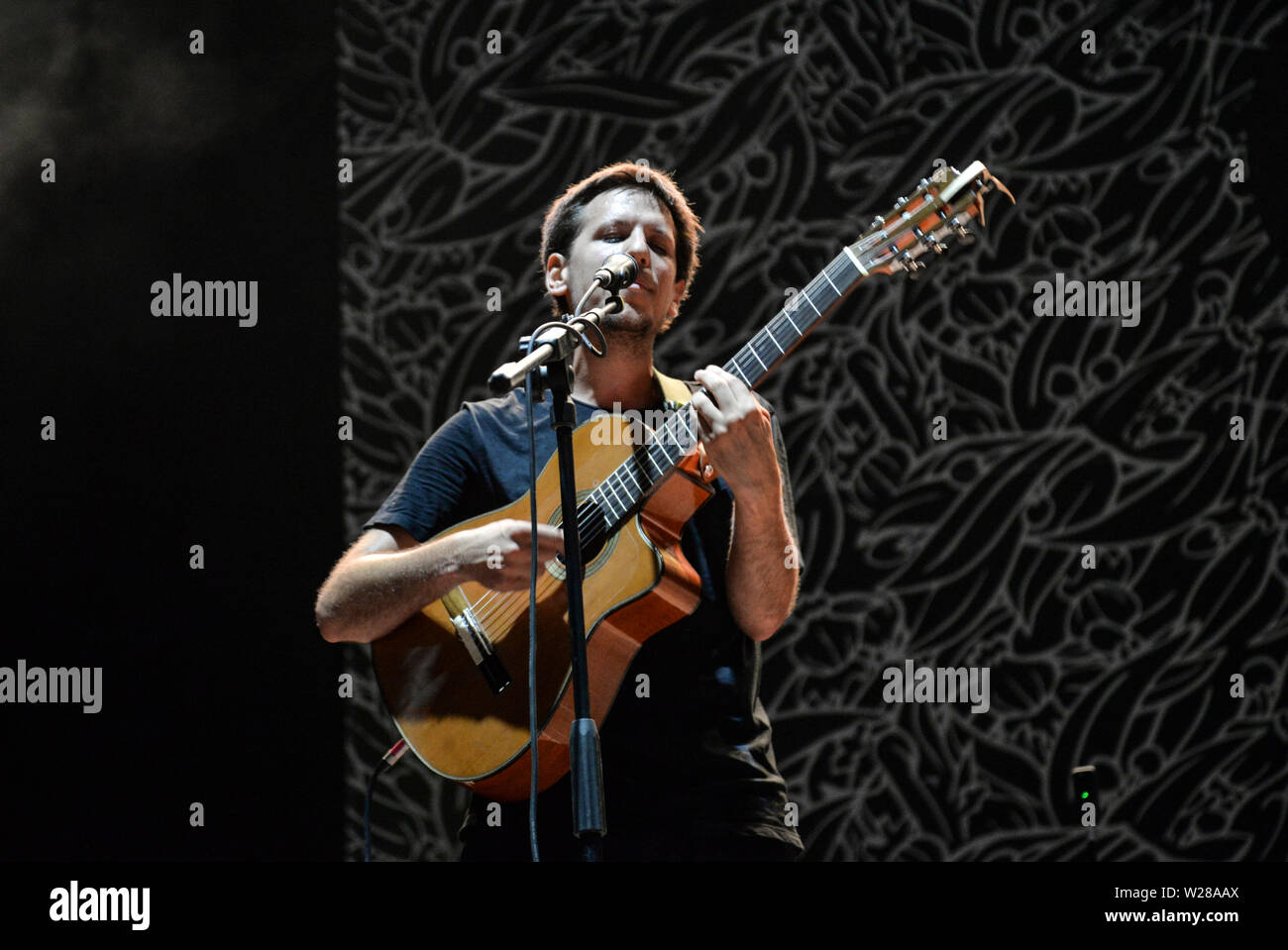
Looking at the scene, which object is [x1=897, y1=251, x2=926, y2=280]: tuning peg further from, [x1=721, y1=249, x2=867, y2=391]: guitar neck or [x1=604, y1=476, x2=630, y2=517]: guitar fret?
[x1=604, y1=476, x2=630, y2=517]: guitar fret

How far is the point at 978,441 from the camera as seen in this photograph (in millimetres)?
2980

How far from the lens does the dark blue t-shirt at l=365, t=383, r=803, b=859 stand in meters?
2.05

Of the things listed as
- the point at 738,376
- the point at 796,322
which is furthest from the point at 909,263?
the point at 738,376

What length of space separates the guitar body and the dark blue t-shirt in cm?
4

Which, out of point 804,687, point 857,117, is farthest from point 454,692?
point 857,117

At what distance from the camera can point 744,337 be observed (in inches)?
117

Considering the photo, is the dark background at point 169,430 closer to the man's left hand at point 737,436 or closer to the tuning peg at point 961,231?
the man's left hand at point 737,436

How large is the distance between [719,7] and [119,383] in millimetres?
1585

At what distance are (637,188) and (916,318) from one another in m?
0.86

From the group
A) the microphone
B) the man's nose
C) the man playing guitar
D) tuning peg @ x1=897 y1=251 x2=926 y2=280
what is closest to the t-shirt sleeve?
the man playing guitar

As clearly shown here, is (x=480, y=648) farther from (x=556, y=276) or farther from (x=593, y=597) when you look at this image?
(x=556, y=276)

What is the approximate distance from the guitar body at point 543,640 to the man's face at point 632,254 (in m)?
0.19
